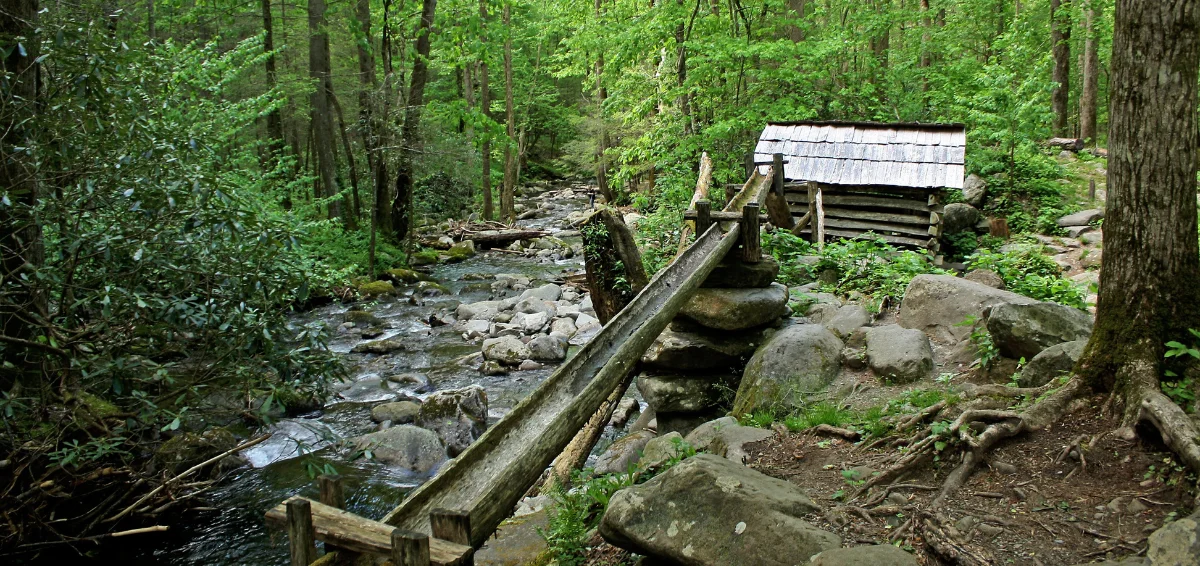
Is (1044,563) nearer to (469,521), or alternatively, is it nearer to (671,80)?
(469,521)

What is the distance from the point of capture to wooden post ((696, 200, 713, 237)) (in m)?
7.59

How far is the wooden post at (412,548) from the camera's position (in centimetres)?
275

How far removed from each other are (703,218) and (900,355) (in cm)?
259

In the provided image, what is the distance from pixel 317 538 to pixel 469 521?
682 mm

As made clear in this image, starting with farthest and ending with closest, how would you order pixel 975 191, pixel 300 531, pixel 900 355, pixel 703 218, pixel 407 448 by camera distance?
pixel 975 191
pixel 703 218
pixel 407 448
pixel 900 355
pixel 300 531

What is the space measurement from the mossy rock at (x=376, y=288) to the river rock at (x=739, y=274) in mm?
8961

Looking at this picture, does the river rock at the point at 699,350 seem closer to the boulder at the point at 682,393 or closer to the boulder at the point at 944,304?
the boulder at the point at 682,393

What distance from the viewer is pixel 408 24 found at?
55.7 ft

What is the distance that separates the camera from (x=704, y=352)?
6.93 m

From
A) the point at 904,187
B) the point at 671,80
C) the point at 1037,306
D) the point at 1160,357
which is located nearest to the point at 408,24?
the point at 671,80

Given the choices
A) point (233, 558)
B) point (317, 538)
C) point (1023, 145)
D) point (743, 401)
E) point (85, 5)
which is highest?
point (85, 5)

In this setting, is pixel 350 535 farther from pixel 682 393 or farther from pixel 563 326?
pixel 563 326

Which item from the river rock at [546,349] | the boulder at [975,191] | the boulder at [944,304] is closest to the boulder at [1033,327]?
the boulder at [944,304]

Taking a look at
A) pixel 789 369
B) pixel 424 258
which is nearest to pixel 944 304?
pixel 789 369
